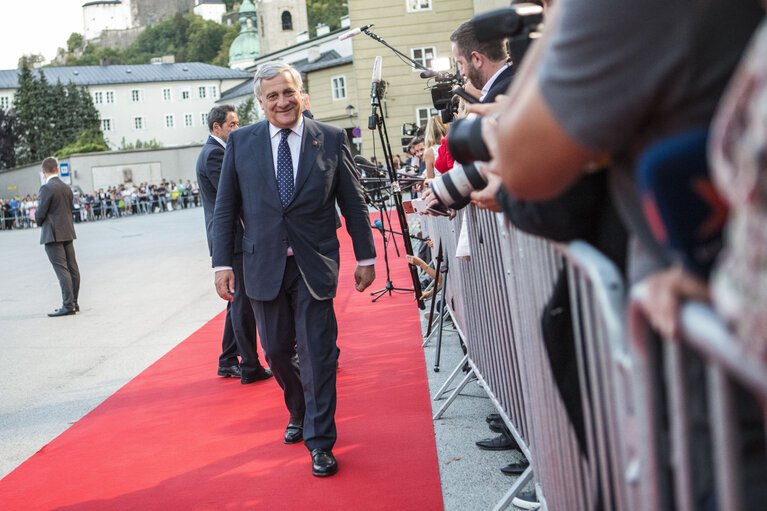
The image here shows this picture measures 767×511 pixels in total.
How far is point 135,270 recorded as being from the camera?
51.5 ft

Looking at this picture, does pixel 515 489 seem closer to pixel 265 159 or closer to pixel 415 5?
pixel 265 159

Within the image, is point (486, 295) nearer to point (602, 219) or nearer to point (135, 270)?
point (602, 219)

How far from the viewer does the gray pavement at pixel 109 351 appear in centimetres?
433

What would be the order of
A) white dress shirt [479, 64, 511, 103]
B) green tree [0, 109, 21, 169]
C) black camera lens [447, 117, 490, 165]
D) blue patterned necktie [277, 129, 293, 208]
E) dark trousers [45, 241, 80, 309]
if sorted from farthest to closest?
green tree [0, 109, 21, 169]
dark trousers [45, 241, 80, 309]
blue patterned necktie [277, 129, 293, 208]
white dress shirt [479, 64, 511, 103]
black camera lens [447, 117, 490, 165]

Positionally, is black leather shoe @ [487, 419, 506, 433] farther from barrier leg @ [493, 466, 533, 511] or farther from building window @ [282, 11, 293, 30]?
building window @ [282, 11, 293, 30]

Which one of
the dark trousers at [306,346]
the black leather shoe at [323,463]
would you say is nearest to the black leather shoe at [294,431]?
the dark trousers at [306,346]

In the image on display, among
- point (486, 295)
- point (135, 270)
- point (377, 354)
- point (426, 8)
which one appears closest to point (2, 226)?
point (426, 8)

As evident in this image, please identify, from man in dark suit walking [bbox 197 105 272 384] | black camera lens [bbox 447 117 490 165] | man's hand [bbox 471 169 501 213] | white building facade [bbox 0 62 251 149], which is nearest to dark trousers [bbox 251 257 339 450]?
man in dark suit walking [bbox 197 105 272 384]

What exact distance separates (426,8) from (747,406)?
37816 mm

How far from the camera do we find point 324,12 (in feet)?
323

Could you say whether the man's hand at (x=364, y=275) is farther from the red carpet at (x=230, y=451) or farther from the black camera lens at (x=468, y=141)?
the black camera lens at (x=468, y=141)

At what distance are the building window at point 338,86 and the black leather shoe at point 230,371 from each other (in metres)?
46.1

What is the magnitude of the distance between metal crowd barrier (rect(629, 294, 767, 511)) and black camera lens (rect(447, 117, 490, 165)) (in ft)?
3.14

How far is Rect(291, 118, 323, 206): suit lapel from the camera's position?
178 inches
